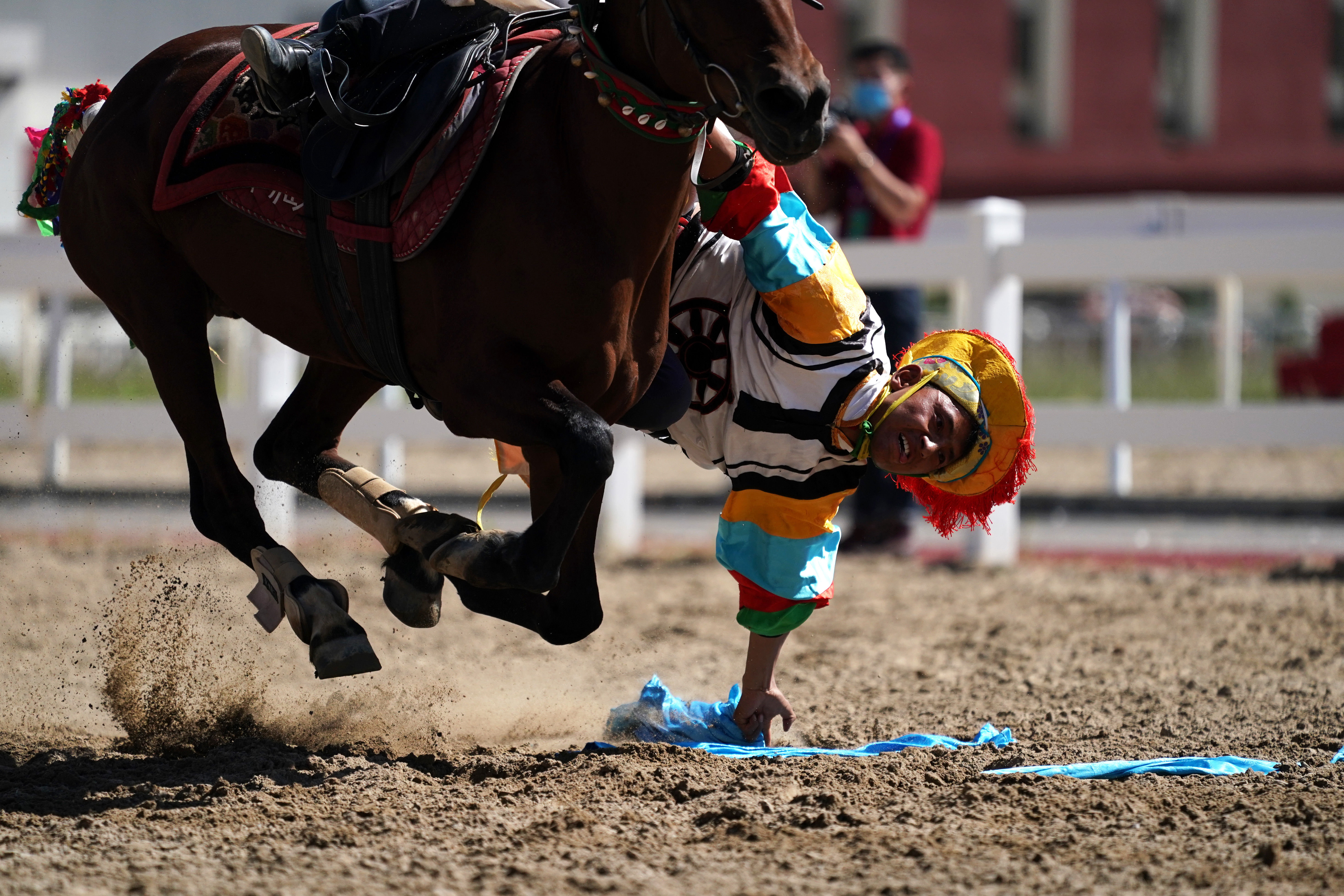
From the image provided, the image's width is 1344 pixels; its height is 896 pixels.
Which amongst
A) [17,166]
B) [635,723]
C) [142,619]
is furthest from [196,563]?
[17,166]

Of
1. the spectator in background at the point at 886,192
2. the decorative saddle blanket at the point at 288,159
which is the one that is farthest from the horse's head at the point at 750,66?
the spectator in background at the point at 886,192

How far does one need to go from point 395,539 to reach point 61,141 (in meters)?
1.54

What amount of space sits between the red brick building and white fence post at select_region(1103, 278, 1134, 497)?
16.8m

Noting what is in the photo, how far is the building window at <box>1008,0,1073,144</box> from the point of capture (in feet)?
81.1

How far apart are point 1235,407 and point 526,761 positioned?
13.7 ft

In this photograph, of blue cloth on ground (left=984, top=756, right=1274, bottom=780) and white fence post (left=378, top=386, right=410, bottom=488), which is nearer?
blue cloth on ground (left=984, top=756, right=1274, bottom=780)

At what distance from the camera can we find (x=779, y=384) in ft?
10.6

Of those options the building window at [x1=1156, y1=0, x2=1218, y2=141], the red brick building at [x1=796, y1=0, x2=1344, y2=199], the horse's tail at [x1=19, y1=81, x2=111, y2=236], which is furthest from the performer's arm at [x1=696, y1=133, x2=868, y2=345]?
the building window at [x1=1156, y1=0, x2=1218, y2=141]

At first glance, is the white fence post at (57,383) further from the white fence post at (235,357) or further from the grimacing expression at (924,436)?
the grimacing expression at (924,436)

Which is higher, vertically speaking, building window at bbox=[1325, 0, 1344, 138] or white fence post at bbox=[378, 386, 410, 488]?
building window at bbox=[1325, 0, 1344, 138]

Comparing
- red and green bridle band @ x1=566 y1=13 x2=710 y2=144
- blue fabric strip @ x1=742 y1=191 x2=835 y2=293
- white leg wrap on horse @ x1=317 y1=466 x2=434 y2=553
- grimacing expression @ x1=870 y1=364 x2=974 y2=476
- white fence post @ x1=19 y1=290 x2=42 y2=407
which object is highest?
white fence post @ x1=19 y1=290 x2=42 y2=407

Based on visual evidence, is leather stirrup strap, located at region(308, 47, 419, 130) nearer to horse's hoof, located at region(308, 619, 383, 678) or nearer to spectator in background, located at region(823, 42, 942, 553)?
horse's hoof, located at region(308, 619, 383, 678)

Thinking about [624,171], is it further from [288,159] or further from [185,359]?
[185,359]

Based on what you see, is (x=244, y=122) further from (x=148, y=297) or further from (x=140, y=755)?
(x=140, y=755)
